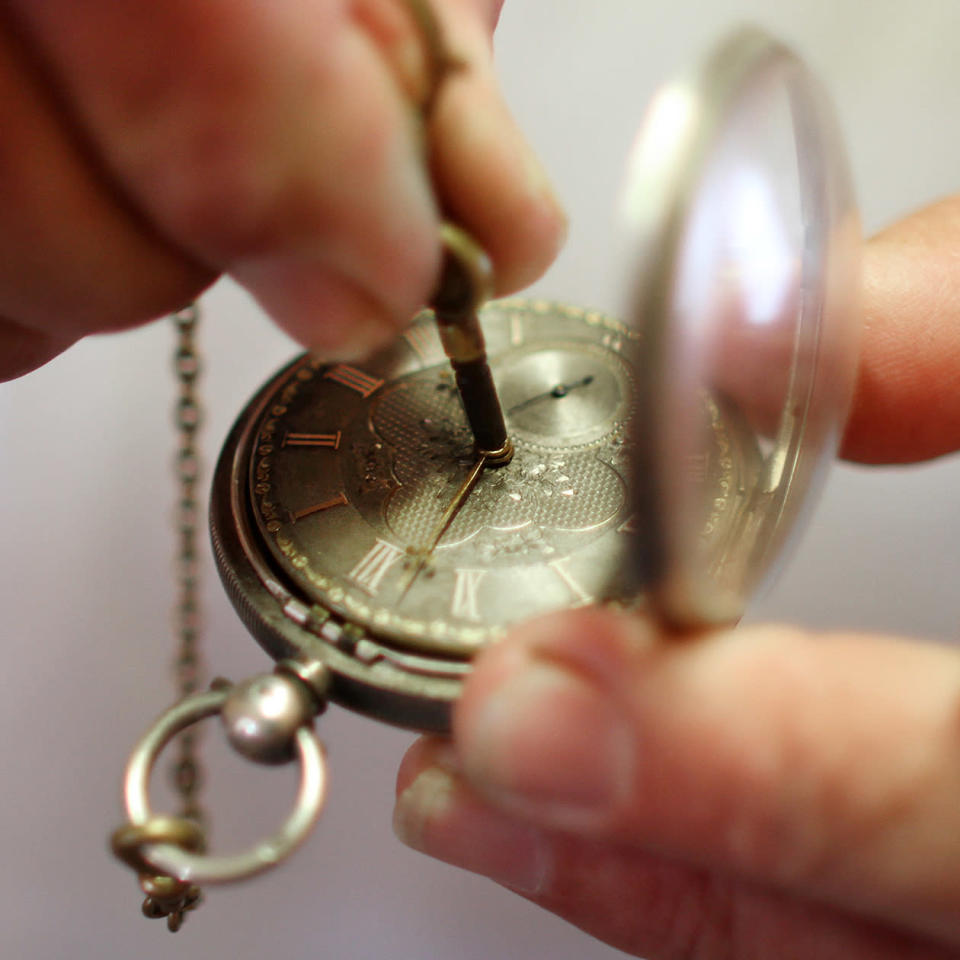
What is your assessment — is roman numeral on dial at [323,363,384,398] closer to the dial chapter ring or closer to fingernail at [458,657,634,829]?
the dial chapter ring

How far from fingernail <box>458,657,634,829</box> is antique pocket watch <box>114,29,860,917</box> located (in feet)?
0.42

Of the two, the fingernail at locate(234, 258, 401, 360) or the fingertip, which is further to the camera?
the fingertip

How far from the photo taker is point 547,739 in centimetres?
82

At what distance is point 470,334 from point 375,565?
1.10 feet

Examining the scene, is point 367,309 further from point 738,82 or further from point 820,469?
point 820,469

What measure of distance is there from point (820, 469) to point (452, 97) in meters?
0.74

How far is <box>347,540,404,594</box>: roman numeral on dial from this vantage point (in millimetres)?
1093

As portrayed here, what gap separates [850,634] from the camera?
94 cm

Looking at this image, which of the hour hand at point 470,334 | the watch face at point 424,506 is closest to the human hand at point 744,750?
the watch face at point 424,506

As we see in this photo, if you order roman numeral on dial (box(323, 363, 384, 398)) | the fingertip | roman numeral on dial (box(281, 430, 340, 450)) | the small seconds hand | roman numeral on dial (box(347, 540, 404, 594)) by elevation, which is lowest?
the fingertip

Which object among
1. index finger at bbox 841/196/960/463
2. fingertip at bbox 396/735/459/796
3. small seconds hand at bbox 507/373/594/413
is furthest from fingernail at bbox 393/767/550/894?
index finger at bbox 841/196/960/463

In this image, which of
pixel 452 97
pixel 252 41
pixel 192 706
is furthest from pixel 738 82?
pixel 192 706

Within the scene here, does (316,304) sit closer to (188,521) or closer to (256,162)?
(256,162)

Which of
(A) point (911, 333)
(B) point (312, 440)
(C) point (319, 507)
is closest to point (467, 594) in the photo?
(C) point (319, 507)
